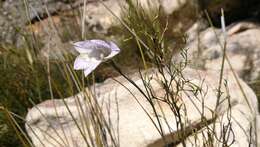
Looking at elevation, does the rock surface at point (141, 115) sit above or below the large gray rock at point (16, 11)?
A: below

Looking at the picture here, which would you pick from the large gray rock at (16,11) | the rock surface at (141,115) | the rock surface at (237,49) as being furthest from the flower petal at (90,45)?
the large gray rock at (16,11)

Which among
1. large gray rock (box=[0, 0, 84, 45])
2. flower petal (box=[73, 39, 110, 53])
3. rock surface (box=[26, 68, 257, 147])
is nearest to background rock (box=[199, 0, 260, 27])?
large gray rock (box=[0, 0, 84, 45])

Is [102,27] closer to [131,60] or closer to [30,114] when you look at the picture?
[131,60]

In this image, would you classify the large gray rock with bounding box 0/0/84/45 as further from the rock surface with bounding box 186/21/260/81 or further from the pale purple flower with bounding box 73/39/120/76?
the pale purple flower with bounding box 73/39/120/76

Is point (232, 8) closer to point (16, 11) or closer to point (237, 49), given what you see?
point (237, 49)

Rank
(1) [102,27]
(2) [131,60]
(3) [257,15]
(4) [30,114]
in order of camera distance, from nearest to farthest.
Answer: (4) [30,114], (2) [131,60], (3) [257,15], (1) [102,27]

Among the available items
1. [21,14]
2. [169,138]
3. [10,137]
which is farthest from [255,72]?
[21,14]

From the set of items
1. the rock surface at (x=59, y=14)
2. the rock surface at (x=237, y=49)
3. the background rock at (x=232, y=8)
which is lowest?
the rock surface at (x=237, y=49)

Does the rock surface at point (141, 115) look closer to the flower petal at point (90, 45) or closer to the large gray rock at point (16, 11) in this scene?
the flower petal at point (90, 45)
